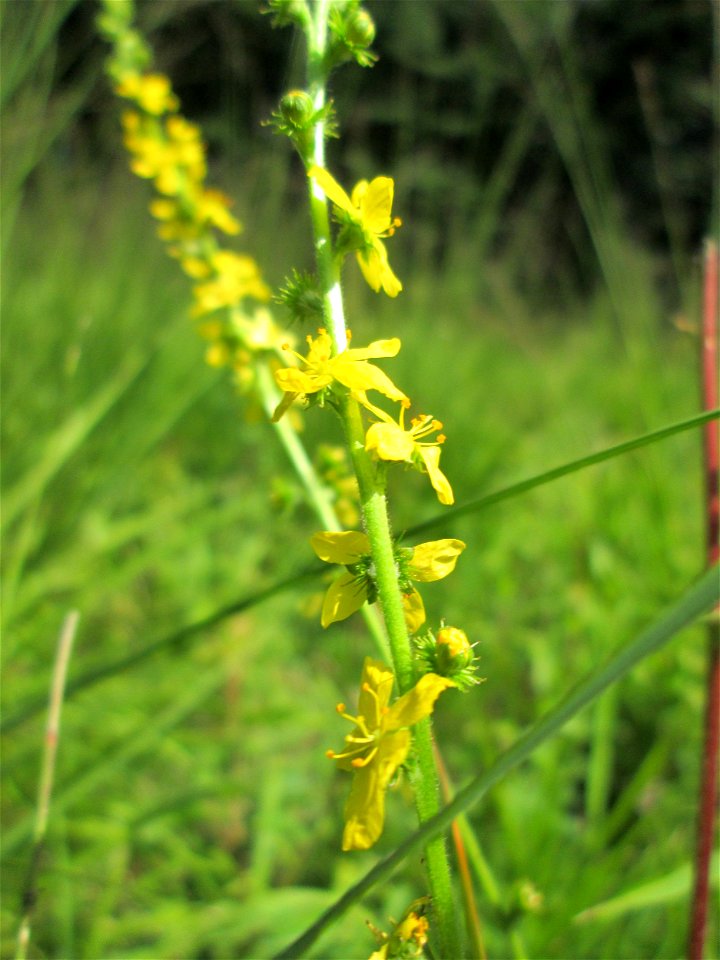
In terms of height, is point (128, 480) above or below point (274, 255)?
below

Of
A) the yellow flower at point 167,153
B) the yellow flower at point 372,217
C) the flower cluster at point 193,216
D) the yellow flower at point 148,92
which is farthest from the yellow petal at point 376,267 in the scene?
the yellow flower at point 148,92

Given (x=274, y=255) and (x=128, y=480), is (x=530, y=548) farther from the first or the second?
(x=274, y=255)

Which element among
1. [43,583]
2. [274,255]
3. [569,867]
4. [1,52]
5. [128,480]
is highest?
[274,255]

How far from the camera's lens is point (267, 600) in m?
1.55

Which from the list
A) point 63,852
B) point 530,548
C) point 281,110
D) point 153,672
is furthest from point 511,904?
point 530,548

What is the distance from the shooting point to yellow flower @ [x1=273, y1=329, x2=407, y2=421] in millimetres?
529

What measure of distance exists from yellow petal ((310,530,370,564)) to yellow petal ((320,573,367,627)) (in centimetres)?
2

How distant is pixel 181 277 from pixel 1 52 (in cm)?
230

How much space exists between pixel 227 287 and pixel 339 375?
0.98 meters

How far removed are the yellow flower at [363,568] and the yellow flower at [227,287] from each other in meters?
0.90

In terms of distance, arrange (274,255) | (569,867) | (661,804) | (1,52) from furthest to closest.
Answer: (274,255), (1,52), (661,804), (569,867)

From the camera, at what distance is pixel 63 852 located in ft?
4.75

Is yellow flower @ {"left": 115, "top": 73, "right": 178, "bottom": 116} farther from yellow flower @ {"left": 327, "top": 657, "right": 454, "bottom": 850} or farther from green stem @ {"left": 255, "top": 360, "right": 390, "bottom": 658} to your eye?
yellow flower @ {"left": 327, "top": 657, "right": 454, "bottom": 850}

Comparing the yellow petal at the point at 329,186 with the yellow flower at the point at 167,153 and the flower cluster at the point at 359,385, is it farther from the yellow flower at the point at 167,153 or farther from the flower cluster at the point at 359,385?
the yellow flower at the point at 167,153
